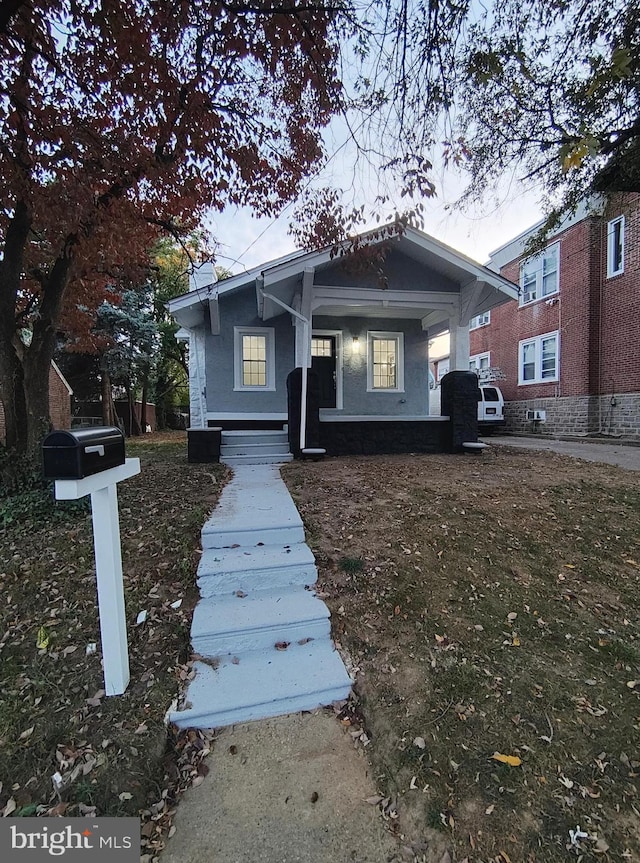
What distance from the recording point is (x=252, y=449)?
8195 millimetres

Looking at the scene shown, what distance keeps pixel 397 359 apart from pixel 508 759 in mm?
9819

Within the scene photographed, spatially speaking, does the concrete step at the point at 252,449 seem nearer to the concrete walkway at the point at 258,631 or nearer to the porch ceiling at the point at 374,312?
the porch ceiling at the point at 374,312

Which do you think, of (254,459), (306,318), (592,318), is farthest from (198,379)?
(592,318)

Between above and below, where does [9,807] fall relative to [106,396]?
below

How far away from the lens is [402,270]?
8.89 meters

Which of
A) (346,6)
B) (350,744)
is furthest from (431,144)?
(350,744)

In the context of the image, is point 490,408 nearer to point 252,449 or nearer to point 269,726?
point 252,449

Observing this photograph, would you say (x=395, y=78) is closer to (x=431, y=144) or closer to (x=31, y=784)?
(x=431, y=144)

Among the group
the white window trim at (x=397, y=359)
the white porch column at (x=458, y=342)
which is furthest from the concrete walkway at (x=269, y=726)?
the white window trim at (x=397, y=359)

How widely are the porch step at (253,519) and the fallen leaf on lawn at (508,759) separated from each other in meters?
2.19

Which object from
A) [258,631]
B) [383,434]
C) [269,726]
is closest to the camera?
[269,726]

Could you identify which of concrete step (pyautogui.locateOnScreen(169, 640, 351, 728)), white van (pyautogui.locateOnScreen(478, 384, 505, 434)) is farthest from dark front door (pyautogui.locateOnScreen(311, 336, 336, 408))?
concrete step (pyautogui.locateOnScreen(169, 640, 351, 728))

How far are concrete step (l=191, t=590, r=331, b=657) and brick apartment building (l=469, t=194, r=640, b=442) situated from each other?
38.5ft

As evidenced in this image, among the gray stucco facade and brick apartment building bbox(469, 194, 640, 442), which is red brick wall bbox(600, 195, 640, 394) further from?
the gray stucco facade
